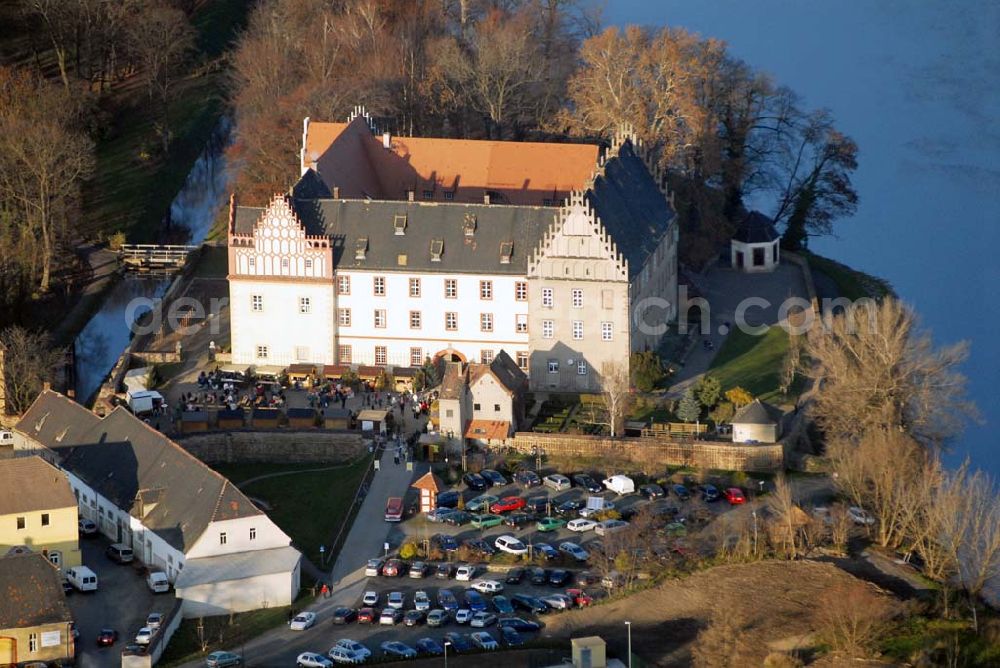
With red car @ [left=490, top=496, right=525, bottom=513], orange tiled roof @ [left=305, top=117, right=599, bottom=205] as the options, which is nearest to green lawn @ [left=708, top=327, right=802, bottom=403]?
orange tiled roof @ [left=305, top=117, right=599, bottom=205]

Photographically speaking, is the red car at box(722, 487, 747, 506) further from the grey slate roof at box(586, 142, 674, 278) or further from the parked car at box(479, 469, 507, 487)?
the grey slate roof at box(586, 142, 674, 278)

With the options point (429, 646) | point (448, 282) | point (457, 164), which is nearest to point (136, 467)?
point (429, 646)

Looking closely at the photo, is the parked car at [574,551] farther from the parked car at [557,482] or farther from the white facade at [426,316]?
the white facade at [426,316]

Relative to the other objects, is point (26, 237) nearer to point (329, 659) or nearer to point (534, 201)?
point (534, 201)

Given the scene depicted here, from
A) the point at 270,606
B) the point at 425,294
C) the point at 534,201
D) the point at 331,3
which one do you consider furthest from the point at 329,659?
the point at 331,3

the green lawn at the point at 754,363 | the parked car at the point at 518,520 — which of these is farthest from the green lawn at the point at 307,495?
the green lawn at the point at 754,363

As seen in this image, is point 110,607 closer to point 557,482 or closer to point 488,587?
point 488,587

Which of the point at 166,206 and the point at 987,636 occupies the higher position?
the point at 166,206
